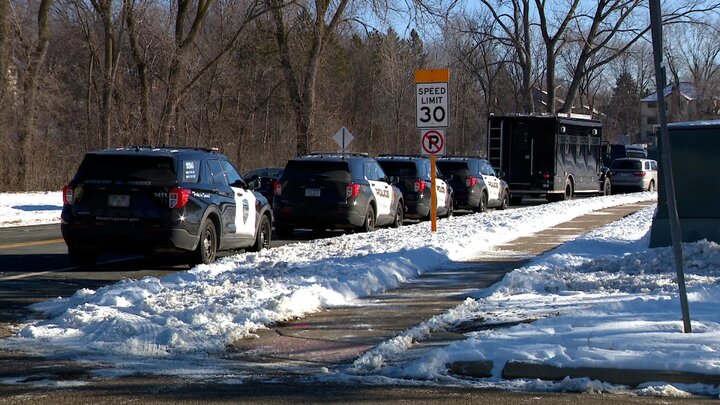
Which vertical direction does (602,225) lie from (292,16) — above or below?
below

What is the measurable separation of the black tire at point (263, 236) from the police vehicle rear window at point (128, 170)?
10.4 feet

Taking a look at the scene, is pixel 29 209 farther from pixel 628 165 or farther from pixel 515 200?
pixel 628 165

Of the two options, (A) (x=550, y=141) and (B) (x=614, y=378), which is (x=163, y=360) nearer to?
(B) (x=614, y=378)

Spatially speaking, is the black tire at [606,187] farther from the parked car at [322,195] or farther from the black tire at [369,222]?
the parked car at [322,195]

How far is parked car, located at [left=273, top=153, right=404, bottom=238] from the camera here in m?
22.0

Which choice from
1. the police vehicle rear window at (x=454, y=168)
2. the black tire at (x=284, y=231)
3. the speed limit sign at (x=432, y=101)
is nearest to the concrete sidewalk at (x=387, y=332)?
the speed limit sign at (x=432, y=101)

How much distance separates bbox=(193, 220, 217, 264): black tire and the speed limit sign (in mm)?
5451

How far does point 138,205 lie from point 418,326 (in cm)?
610

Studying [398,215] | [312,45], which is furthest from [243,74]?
[398,215]

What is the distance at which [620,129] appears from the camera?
129000mm

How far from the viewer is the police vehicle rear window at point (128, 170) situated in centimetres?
1526

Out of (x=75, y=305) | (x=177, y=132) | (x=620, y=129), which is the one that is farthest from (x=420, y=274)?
(x=620, y=129)

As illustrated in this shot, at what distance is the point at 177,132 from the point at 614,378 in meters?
42.9

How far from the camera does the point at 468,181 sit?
32281 mm
